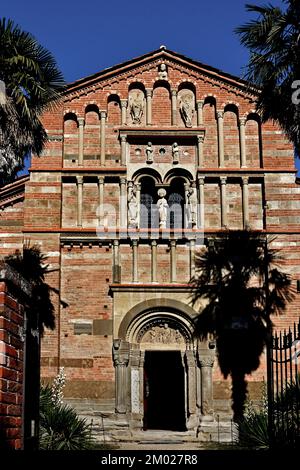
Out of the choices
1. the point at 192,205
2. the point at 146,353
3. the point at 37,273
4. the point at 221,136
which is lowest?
the point at 146,353

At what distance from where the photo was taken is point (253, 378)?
64.1 ft

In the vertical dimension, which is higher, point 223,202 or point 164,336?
point 223,202

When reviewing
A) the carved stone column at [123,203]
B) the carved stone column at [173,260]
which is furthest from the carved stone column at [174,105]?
the carved stone column at [173,260]

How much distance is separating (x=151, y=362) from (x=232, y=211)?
6444mm

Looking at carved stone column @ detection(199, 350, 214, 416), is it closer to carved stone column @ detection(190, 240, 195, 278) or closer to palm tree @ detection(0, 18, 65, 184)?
carved stone column @ detection(190, 240, 195, 278)

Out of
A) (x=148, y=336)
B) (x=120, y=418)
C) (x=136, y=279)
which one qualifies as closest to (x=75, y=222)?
(x=136, y=279)

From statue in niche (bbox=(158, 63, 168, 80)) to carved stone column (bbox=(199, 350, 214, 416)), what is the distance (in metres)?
8.87

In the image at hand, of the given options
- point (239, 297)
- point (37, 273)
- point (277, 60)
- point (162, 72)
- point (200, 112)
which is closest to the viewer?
point (277, 60)

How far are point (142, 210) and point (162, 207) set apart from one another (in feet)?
2.23

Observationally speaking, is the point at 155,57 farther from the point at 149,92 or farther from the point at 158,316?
the point at 158,316

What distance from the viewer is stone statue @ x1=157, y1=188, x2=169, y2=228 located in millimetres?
20938

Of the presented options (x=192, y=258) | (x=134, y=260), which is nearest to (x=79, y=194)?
(x=134, y=260)

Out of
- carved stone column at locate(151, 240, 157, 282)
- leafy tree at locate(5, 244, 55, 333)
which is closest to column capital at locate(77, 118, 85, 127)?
leafy tree at locate(5, 244, 55, 333)

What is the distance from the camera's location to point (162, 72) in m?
22.1
